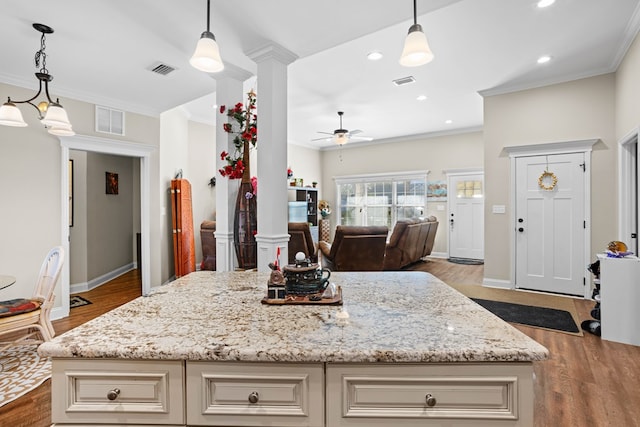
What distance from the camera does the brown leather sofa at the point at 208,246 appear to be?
210 inches

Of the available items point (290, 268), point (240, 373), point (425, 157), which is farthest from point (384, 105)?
point (240, 373)

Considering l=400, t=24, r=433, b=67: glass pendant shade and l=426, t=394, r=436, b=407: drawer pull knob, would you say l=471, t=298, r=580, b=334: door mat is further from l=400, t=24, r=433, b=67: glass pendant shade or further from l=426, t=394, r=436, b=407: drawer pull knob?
l=426, t=394, r=436, b=407: drawer pull knob

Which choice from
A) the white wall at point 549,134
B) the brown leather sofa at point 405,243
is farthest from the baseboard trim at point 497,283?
the brown leather sofa at point 405,243

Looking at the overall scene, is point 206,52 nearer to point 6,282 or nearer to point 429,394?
point 429,394

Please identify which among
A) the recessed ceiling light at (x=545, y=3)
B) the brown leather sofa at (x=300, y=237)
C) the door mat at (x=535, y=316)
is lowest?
the door mat at (x=535, y=316)

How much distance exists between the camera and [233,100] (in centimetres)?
336

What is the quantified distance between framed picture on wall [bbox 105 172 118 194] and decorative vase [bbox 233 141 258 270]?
406cm

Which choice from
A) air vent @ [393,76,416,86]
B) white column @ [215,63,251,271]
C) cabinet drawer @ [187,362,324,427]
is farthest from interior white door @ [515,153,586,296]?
cabinet drawer @ [187,362,324,427]

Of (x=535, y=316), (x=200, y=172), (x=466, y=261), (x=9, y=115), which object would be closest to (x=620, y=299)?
(x=535, y=316)

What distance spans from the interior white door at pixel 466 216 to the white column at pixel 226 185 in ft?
18.8

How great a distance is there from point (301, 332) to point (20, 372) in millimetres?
2848

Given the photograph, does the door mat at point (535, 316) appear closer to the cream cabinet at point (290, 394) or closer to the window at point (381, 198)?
the cream cabinet at point (290, 394)

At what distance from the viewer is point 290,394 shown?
0.91m

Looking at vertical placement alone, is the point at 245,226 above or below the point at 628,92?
below
